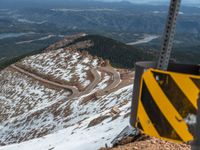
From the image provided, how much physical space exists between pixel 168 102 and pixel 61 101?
215 feet

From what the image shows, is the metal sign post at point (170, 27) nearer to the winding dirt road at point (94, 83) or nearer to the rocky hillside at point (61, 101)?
the rocky hillside at point (61, 101)

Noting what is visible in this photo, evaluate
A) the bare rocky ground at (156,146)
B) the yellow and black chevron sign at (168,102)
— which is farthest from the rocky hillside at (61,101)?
the yellow and black chevron sign at (168,102)

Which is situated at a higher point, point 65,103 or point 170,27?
point 170,27

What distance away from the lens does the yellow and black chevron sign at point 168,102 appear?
20.2 feet

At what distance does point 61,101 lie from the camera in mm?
71375

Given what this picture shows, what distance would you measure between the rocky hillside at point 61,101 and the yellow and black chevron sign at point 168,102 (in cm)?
1267

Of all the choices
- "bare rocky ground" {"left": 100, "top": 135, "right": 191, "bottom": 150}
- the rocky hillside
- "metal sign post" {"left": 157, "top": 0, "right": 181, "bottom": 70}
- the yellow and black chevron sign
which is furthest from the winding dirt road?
"metal sign post" {"left": 157, "top": 0, "right": 181, "bottom": 70}

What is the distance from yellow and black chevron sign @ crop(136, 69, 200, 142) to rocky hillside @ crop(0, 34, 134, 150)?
12.7m

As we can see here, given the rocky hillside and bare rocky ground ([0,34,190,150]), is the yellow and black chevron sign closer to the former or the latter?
bare rocky ground ([0,34,190,150])

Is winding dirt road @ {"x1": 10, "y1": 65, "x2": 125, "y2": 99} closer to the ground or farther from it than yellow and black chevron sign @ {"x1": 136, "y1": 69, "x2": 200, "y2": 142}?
closer to the ground

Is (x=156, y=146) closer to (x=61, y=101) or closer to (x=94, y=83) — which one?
(x=61, y=101)

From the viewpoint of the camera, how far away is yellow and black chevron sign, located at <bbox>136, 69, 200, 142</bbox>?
616cm

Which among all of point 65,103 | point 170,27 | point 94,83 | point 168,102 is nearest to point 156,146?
point 168,102

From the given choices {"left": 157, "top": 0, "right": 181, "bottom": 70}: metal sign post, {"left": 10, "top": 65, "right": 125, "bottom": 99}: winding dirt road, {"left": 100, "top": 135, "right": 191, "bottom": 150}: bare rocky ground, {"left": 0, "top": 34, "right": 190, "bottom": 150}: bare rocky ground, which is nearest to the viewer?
{"left": 157, "top": 0, "right": 181, "bottom": 70}: metal sign post
